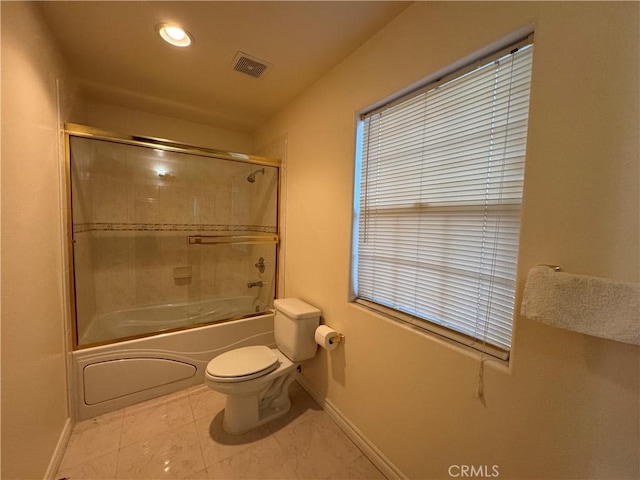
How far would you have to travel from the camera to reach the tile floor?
1364 millimetres

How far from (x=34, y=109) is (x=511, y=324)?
2.31 metres

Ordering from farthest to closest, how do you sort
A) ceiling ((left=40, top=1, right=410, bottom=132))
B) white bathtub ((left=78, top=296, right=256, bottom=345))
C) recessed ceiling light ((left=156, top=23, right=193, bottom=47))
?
white bathtub ((left=78, top=296, right=256, bottom=345)) → recessed ceiling light ((left=156, top=23, right=193, bottom=47)) → ceiling ((left=40, top=1, right=410, bottom=132))

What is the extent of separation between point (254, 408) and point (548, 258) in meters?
1.79

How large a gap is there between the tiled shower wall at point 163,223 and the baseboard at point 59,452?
0.69m

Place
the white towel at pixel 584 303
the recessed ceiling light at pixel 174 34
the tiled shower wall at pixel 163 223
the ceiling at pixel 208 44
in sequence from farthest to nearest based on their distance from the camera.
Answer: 1. the tiled shower wall at pixel 163 223
2. the recessed ceiling light at pixel 174 34
3. the ceiling at pixel 208 44
4. the white towel at pixel 584 303

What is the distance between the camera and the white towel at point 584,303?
2.06ft

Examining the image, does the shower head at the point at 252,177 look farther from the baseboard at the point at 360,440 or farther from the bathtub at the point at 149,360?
the baseboard at the point at 360,440

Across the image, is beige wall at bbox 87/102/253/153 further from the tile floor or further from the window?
the tile floor

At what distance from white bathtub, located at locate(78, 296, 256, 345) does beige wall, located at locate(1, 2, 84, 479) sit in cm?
40

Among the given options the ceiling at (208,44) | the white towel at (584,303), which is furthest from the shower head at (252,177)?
the white towel at (584,303)

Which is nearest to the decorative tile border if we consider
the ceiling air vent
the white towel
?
the ceiling air vent

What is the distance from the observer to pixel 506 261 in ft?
3.11

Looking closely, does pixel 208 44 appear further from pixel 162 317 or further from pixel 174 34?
pixel 162 317

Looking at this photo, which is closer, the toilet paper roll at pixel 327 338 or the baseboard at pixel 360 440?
the baseboard at pixel 360 440
